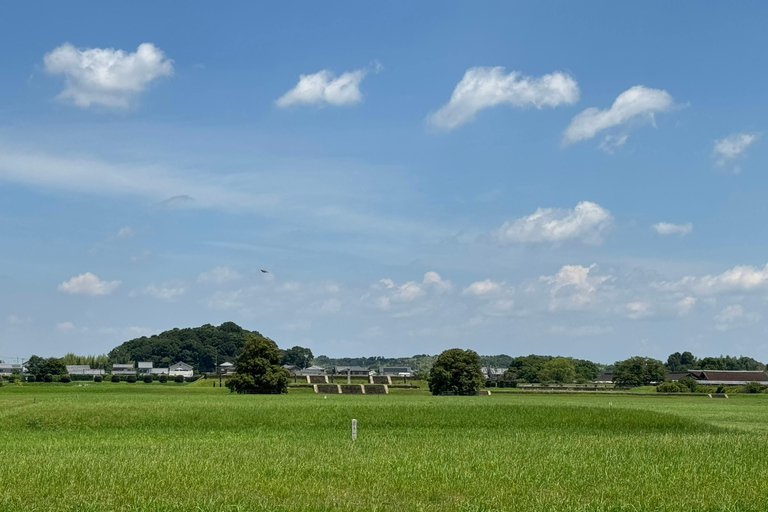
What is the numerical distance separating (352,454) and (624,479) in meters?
9.57

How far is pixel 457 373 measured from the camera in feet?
363

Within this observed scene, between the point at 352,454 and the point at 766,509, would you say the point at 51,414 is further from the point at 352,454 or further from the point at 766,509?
the point at 766,509

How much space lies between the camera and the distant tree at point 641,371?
16412cm

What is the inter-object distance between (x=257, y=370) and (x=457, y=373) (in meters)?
29.7

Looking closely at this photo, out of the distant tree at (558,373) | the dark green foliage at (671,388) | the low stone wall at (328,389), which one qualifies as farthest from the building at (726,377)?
the low stone wall at (328,389)

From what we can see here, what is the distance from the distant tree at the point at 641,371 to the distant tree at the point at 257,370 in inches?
3629

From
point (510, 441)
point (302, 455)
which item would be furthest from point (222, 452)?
point (510, 441)

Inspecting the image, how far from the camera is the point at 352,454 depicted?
90.4 ft

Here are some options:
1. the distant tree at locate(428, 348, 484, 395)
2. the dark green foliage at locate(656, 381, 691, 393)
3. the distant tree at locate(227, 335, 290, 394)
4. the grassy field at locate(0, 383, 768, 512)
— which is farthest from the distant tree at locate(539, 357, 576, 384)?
the grassy field at locate(0, 383, 768, 512)

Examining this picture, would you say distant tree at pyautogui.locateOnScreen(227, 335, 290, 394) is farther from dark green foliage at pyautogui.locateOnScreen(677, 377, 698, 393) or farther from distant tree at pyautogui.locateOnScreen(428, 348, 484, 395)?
dark green foliage at pyautogui.locateOnScreen(677, 377, 698, 393)

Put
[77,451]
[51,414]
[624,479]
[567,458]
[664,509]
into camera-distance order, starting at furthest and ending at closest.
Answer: [51,414], [77,451], [567,458], [624,479], [664,509]

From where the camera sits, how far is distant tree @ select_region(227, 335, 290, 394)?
3819 inches

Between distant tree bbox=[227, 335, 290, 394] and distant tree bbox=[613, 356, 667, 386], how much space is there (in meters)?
92.2

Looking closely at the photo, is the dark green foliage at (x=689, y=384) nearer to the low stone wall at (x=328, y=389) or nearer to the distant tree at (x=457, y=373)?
the distant tree at (x=457, y=373)
